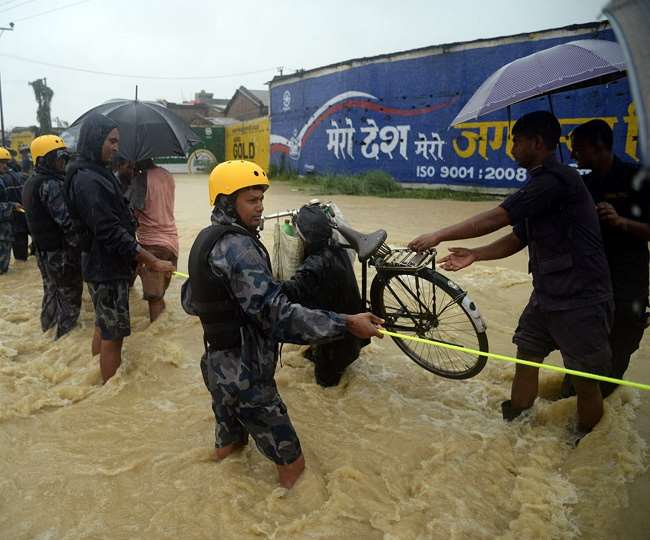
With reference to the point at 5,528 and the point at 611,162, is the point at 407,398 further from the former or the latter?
the point at 5,528

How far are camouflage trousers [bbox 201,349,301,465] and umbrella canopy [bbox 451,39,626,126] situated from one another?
1971mm

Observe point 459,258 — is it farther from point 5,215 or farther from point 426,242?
point 5,215

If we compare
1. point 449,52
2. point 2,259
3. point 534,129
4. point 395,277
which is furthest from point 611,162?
point 449,52

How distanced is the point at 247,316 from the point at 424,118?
1453 centimetres

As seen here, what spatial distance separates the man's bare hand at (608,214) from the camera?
8.64 ft

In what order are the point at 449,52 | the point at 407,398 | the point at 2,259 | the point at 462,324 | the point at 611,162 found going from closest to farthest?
the point at 611,162 → the point at 407,398 → the point at 462,324 → the point at 2,259 → the point at 449,52

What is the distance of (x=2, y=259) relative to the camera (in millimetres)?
7195

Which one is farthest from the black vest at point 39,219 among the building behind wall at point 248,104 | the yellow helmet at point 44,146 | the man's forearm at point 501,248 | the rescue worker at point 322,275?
the building behind wall at point 248,104

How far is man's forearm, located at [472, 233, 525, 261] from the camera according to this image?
2.98m

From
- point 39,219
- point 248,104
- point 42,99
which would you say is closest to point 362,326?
point 39,219

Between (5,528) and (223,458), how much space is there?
1.07 meters

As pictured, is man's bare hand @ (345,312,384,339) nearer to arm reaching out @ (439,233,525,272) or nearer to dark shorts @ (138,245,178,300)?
arm reaching out @ (439,233,525,272)

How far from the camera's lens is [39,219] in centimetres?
436

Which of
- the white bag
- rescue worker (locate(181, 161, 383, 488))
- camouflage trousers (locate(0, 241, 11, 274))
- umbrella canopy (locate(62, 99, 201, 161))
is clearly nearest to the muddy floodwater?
rescue worker (locate(181, 161, 383, 488))
